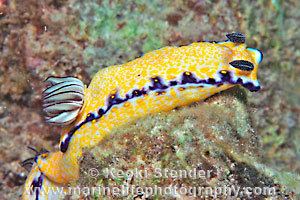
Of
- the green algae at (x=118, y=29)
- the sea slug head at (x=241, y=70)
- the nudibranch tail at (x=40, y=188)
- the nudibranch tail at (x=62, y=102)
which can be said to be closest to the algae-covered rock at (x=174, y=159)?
the sea slug head at (x=241, y=70)

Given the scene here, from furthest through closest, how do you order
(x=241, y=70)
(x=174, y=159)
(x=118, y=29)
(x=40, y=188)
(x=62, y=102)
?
(x=118, y=29) < (x=40, y=188) < (x=62, y=102) < (x=241, y=70) < (x=174, y=159)

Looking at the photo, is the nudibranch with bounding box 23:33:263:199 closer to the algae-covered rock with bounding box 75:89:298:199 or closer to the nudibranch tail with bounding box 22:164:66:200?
the algae-covered rock with bounding box 75:89:298:199

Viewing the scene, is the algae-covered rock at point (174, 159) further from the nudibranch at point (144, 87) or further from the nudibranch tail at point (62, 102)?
the nudibranch tail at point (62, 102)

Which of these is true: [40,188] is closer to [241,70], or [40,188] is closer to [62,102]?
[62,102]

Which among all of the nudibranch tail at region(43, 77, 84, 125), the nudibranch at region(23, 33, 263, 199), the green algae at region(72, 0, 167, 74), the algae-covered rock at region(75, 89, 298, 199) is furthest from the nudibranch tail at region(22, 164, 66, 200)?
the green algae at region(72, 0, 167, 74)

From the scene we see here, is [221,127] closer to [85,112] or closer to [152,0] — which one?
[85,112]

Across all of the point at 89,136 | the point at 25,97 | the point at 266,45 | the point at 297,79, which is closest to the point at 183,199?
the point at 89,136

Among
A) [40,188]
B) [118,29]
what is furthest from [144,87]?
[40,188]
